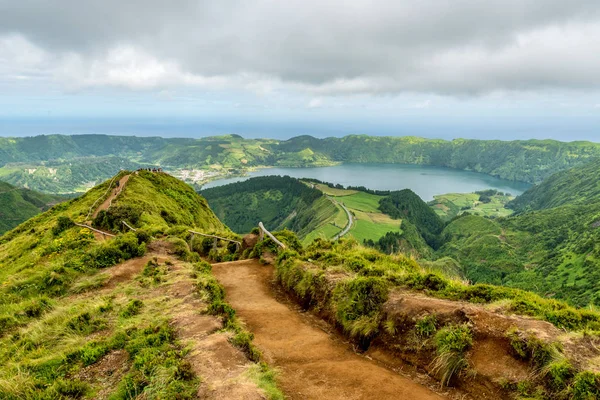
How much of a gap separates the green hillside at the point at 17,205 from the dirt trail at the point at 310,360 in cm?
14267

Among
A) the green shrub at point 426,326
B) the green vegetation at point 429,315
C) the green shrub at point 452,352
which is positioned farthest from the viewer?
the green shrub at point 426,326

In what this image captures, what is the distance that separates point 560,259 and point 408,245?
47.0 metres

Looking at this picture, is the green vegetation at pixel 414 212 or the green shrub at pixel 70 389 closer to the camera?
the green shrub at pixel 70 389

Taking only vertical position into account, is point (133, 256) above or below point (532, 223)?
above

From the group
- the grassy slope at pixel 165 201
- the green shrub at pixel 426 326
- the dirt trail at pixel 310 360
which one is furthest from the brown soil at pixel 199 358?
the grassy slope at pixel 165 201

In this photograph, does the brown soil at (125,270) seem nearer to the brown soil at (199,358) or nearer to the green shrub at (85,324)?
the brown soil at (199,358)

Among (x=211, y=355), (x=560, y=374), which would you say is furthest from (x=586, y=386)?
(x=211, y=355)

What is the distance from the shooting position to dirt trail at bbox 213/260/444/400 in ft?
24.4

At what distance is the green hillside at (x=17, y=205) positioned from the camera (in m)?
125

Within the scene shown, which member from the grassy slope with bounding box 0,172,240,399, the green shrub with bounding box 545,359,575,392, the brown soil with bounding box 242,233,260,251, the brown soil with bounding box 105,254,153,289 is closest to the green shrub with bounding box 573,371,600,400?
the green shrub with bounding box 545,359,575,392

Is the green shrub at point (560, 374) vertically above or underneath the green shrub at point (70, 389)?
above

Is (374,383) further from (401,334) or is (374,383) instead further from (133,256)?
(133,256)

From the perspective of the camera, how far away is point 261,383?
23.2 ft

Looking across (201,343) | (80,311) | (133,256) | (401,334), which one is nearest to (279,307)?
(201,343)
